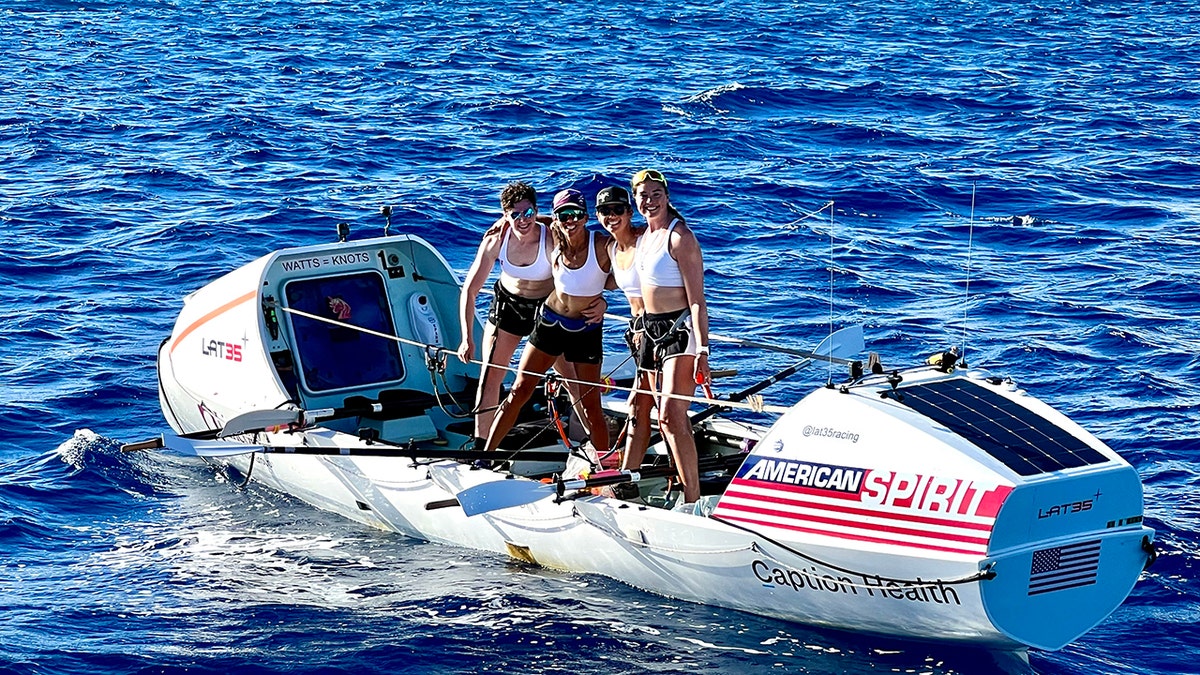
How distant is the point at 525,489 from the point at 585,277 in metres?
1.48

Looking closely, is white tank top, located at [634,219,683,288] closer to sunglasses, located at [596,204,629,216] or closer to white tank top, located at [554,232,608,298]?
sunglasses, located at [596,204,629,216]

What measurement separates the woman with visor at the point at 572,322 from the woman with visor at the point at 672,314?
693 millimetres

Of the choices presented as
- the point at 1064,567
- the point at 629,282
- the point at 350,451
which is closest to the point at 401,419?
the point at 350,451

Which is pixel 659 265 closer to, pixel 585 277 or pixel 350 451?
pixel 585 277

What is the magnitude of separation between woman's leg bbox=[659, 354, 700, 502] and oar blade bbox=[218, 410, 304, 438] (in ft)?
9.93

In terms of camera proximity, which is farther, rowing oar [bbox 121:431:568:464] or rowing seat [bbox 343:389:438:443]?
Result: rowing seat [bbox 343:389:438:443]

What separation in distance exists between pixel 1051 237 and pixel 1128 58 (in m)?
16.1

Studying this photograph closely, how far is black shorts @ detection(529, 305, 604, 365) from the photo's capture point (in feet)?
36.2

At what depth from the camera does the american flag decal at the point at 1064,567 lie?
8.65m

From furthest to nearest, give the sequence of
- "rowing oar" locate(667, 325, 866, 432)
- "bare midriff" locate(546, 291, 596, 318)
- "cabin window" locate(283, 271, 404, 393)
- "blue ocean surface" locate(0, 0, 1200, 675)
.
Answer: "cabin window" locate(283, 271, 404, 393) < "bare midriff" locate(546, 291, 596, 318) < "rowing oar" locate(667, 325, 866, 432) < "blue ocean surface" locate(0, 0, 1200, 675)

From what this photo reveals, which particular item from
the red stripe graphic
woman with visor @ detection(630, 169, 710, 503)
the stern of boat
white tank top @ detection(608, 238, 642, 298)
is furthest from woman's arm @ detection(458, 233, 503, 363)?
the stern of boat

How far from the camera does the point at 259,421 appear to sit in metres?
11.5

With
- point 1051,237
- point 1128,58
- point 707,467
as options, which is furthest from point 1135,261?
point 1128,58

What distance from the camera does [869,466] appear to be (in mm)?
9000
